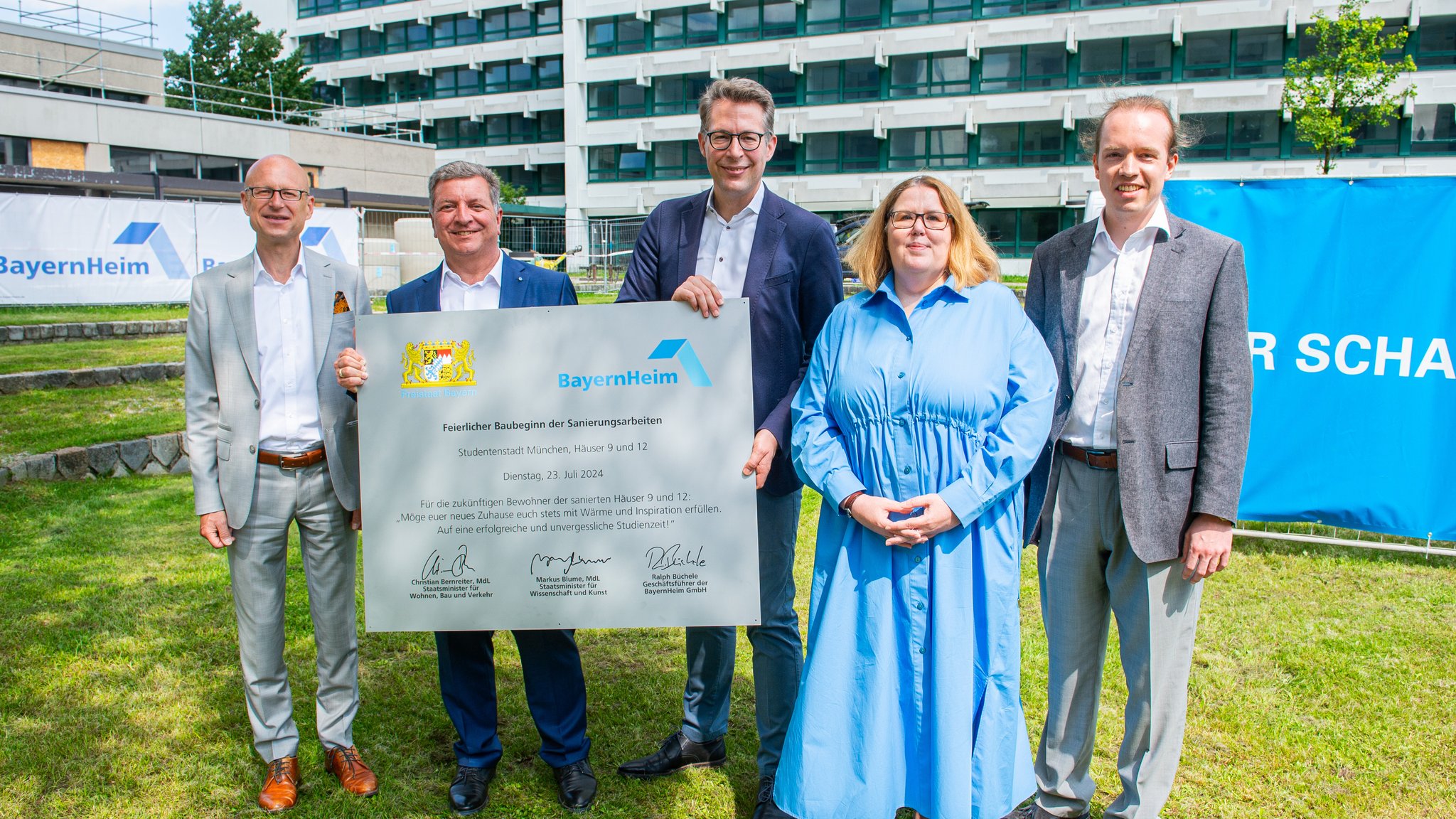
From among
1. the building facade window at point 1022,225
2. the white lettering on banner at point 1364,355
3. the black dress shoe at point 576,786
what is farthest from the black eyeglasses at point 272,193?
the building facade window at point 1022,225

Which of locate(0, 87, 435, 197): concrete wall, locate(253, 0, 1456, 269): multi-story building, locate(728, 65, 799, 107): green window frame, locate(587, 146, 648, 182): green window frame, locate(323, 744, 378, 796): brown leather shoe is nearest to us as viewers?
locate(323, 744, 378, 796): brown leather shoe

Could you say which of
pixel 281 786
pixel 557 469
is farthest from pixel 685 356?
pixel 281 786

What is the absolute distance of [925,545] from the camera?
2.96 m

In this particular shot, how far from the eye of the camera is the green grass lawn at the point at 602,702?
3.74 meters

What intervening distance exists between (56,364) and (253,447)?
9.41 m

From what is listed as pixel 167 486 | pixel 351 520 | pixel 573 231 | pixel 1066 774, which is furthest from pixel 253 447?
pixel 573 231

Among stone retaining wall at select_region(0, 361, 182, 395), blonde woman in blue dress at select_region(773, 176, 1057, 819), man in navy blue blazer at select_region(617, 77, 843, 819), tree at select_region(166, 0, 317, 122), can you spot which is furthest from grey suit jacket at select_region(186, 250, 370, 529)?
tree at select_region(166, 0, 317, 122)

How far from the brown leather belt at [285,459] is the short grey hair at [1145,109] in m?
2.99

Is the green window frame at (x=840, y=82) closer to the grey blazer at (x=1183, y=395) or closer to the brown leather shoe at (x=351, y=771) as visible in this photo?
the grey blazer at (x=1183, y=395)

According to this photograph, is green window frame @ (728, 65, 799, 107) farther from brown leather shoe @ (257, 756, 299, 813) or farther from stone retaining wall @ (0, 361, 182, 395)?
brown leather shoe @ (257, 756, 299, 813)

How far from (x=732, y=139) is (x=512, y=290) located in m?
0.99

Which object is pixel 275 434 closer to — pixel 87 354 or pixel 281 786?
pixel 281 786

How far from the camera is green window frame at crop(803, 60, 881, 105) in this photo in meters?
44.9

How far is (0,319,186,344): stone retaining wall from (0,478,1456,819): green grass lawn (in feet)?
28.3
